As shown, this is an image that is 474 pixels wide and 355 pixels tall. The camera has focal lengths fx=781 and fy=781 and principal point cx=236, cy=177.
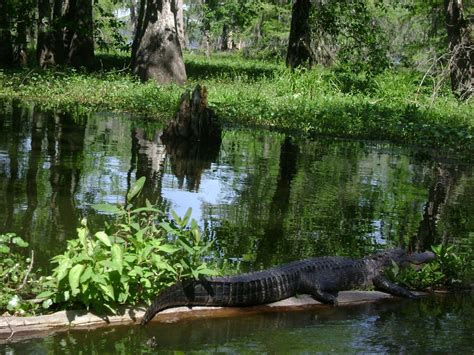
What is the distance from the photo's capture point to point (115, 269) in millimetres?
5387

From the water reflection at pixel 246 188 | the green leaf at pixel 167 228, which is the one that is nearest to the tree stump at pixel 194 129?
the water reflection at pixel 246 188

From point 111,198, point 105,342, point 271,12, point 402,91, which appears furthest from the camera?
point 271,12

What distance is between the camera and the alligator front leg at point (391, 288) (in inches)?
278

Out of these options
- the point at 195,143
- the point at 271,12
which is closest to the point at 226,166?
the point at 195,143

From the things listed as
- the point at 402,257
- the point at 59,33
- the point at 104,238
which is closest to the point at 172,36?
the point at 59,33

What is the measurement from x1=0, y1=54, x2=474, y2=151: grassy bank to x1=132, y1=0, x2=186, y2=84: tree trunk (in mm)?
638

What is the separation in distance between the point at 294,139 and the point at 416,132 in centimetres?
304

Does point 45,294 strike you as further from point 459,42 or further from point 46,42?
point 46,42

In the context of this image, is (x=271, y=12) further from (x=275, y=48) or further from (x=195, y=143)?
(x=195, y=143)

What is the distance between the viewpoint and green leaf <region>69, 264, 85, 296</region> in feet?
17.3

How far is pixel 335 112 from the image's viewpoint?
20031 mm

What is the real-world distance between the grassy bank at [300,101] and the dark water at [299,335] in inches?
447

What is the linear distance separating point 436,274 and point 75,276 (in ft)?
11.9

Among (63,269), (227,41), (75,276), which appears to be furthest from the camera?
(227,41)
